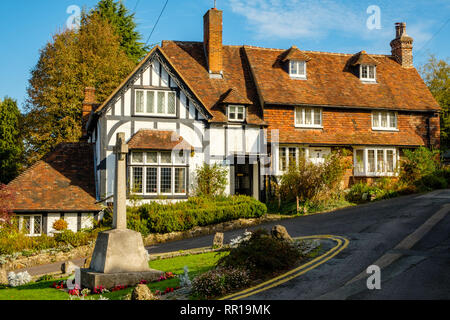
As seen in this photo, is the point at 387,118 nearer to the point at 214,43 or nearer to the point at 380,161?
the point at 380,161

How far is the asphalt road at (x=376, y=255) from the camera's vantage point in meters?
8.64

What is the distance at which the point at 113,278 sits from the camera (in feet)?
35.9

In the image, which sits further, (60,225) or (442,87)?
(442,87)

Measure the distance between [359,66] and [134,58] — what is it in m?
22.8

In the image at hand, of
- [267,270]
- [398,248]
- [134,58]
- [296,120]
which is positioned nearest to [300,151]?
[296,120]

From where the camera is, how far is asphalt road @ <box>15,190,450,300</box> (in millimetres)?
8641

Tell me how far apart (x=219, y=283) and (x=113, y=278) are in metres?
3.01

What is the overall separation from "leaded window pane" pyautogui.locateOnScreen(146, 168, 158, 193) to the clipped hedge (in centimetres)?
139

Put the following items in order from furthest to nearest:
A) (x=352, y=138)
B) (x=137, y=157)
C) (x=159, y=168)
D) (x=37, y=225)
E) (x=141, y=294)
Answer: (x=352, y=138) < (x=159, y=168) < (x=137, y=157) < (x=37, y=225) < (x=141, y=294)

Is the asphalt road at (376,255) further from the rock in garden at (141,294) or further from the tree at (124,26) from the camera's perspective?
the tree at (124,26)

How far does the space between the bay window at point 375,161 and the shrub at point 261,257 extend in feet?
57.8

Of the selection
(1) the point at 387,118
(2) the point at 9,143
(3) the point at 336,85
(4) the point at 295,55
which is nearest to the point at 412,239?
(1) the point at 387,118

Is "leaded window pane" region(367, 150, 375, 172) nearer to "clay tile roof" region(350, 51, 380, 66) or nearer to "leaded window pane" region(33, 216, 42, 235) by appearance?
Result: "clay tile roof" region(350, 51, 380, 66)

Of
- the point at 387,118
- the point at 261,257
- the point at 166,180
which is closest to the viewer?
the point at 261,257
